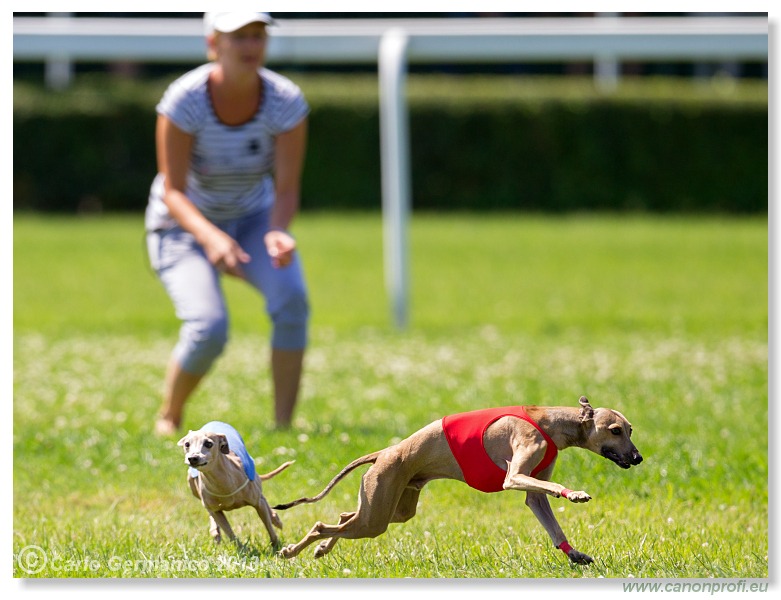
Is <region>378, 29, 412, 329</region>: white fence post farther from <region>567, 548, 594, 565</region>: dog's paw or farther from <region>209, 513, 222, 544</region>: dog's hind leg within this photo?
<region>567, 548, 594, 565</region>: dog's paw

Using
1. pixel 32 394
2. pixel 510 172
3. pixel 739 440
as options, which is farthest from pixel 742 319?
pixel 510 172

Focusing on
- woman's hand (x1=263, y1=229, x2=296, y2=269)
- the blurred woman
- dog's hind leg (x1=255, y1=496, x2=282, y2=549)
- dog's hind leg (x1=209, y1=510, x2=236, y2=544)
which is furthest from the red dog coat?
the blurred woman

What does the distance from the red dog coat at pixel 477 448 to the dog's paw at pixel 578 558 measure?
34 centimetres

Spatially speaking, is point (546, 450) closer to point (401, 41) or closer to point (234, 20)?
point (234, 20)

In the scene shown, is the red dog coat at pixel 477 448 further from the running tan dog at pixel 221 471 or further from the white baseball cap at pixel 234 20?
the white baseball cap at pixel 234 20

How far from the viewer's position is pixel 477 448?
11.9 feet

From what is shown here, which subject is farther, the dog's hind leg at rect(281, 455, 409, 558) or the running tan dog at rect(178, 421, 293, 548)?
the running tan dog at rect(178, 421, 293, 548)

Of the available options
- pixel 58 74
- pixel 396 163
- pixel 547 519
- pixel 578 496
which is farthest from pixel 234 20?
pixel 58 74

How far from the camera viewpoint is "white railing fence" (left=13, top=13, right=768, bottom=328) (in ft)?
36.0

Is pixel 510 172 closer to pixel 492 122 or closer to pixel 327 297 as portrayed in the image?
pixel 492 122

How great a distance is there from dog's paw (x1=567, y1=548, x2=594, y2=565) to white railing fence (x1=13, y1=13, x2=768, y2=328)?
7528 millimetres

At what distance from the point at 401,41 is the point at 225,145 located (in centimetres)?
583

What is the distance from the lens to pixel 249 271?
21.7 feet

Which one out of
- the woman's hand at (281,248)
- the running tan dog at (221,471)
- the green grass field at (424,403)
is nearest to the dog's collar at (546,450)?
the green grass field at (424,403)
